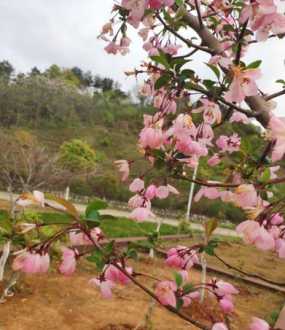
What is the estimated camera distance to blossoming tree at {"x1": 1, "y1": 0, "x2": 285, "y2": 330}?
815 millimetres

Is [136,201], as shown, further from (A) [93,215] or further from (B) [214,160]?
(A) [93,215]

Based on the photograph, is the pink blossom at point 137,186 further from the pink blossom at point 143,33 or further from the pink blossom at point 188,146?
the pink blossom at point 143,33

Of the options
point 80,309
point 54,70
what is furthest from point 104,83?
point 80,309

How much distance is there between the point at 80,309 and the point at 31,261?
3.79 metres

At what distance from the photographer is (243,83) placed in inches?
36.0

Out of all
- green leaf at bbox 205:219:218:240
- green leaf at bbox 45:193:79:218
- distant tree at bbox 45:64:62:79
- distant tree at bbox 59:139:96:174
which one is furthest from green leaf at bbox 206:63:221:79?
distant tree at bbox 45:64:62:79

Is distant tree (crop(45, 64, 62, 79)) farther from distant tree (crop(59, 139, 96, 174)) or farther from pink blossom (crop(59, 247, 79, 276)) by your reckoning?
pink blossom (crop(59, 247, 79, 276))

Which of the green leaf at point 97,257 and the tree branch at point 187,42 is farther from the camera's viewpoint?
the tree branch at point 187,42

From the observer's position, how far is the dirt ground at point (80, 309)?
156 inches

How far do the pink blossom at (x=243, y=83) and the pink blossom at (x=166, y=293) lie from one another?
0.42 meters

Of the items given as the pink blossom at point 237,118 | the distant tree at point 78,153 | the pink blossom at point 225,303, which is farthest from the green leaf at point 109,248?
the distant tree at point 78,153

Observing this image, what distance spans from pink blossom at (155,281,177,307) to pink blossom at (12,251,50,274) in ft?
0.92

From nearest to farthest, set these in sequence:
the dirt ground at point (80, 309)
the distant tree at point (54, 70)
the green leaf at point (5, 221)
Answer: the green leaf at point (5, 221) → the dirt ground at point (80, 309) → the distant tree at point (54, 70)

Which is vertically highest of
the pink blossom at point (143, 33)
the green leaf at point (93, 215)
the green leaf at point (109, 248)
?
the pink blossom at point (143, 33)
